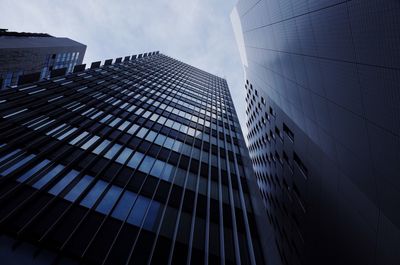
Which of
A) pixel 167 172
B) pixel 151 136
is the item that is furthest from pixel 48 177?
pixel 151 136

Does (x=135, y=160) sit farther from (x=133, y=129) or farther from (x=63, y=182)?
(x=63, y=182)

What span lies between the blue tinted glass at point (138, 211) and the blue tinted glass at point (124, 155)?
3578 mm

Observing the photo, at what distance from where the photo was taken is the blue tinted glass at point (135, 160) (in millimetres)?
16080

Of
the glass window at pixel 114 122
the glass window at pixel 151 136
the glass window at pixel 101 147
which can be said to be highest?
the glass window at pixel 114 122

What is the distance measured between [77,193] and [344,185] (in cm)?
1459

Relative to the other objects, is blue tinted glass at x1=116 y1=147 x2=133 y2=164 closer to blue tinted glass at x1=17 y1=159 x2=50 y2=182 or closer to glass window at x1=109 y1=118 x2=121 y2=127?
glass window at x1=109 y1=118 x2=121 y2=127

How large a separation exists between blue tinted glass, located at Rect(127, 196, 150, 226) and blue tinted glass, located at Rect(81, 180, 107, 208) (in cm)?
201

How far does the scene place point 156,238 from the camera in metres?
11.3

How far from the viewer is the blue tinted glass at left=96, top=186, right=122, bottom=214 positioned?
1166 centimetres

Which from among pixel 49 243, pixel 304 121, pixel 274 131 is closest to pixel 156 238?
pixel 49 243

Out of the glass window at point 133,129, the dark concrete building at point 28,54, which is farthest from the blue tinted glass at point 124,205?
the dark concrete building at point 28,54

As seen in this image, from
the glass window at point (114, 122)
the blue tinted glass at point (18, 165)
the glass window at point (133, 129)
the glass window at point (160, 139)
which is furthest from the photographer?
the glass window at point (160, 139)

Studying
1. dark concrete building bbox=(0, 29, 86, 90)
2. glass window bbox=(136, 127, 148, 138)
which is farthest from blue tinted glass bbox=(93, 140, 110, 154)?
dark concrete building bbox=(0, 29, 86, 90)

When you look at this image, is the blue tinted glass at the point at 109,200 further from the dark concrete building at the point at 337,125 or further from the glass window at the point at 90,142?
the dark concrete building at the point at 337,125
